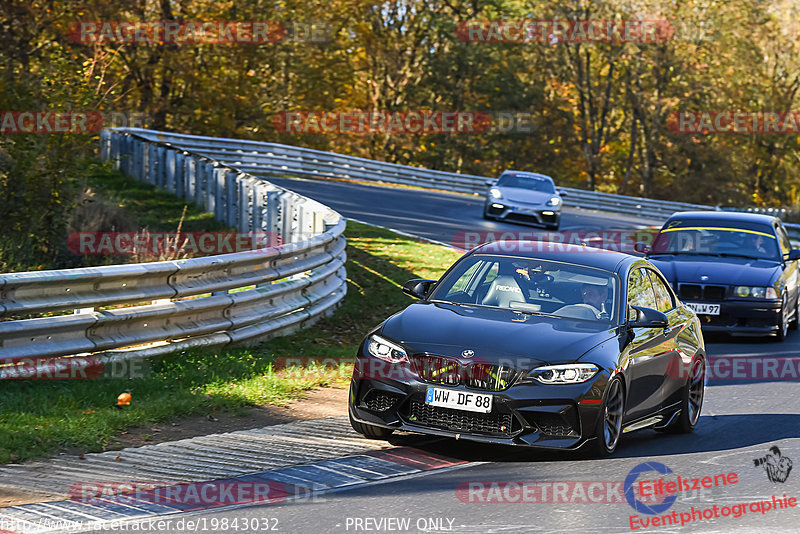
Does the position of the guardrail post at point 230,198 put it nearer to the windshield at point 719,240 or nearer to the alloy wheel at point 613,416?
the windshield at point 719,240

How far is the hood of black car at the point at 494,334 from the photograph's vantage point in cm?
741

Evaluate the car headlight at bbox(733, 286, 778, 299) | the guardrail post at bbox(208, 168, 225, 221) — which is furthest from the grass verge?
the guardrail post at bbox(208, 168, 225, 221)

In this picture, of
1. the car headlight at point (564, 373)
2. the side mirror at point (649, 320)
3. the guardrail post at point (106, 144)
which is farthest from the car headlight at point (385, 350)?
the guardrail post at point (106, 144)

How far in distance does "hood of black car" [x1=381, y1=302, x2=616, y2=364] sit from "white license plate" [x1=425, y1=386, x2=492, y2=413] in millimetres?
237

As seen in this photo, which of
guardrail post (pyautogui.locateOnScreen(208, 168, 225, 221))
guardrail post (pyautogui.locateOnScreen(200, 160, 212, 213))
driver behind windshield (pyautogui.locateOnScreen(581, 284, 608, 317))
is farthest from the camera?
guardrail post (pyautogui.locateOnScreen(200, 160, 212, 213))

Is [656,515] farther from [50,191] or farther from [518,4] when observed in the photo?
[518,4]

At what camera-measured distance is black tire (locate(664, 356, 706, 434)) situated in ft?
29.8

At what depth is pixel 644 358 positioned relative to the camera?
27.3 feet

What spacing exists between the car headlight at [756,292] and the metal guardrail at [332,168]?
18169 mm

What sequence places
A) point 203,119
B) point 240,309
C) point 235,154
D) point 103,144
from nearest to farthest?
point 240,309 < point 103,144 < point 235,154 < point 203,119

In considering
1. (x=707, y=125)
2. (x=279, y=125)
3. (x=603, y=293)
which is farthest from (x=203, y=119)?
(x=603, y=293)

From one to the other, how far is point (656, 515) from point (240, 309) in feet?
18.0

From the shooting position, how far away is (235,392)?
30.0 feet

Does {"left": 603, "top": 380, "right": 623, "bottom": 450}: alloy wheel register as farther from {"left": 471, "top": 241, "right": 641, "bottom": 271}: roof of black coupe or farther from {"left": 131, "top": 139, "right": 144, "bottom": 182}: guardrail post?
{"left": 131, "top": 139, "right": 144, "bottom": 182}: guardrail post
